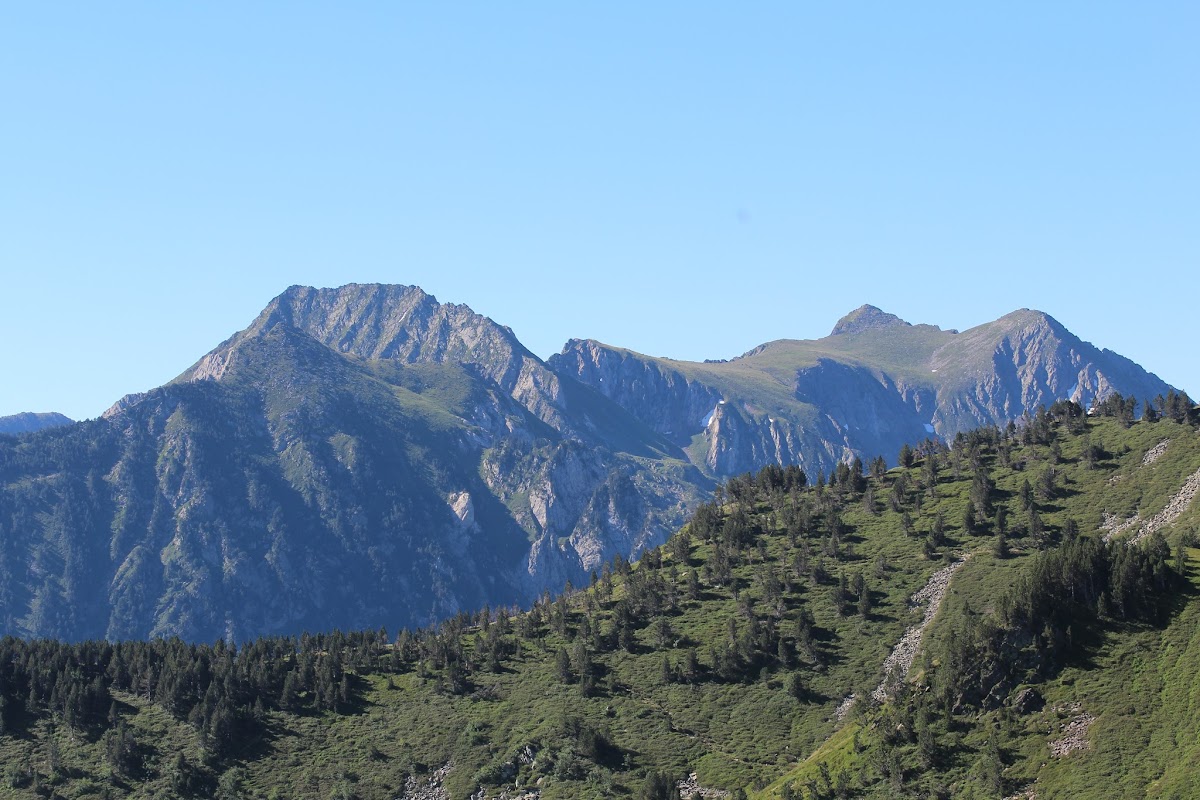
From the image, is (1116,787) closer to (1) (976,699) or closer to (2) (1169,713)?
(2) (1169,713)

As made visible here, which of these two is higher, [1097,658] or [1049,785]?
[1097,658]

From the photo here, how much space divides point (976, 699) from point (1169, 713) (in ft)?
92.8

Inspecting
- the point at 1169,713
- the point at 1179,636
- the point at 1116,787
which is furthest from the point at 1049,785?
the point at 1179,636

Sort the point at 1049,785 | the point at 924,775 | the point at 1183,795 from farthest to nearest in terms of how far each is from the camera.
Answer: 1. the point at 924,775
2. the point at 1049,785
3. the point at 1183,795

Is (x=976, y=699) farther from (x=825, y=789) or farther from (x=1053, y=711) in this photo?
(x=825, y=789)

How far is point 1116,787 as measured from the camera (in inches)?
6678

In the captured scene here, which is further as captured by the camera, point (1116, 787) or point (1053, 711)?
point (1053, 711)

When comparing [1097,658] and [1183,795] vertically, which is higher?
[1097,658]

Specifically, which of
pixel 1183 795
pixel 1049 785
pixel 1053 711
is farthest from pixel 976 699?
pixel 1183 795

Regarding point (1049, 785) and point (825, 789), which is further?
point (825, 789)

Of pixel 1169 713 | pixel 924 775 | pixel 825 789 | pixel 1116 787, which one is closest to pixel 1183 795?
pixel 1116 787

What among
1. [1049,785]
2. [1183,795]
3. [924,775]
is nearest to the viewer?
[1183,795]

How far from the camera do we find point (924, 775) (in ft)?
615

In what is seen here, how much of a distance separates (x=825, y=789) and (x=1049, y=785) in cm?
3251
